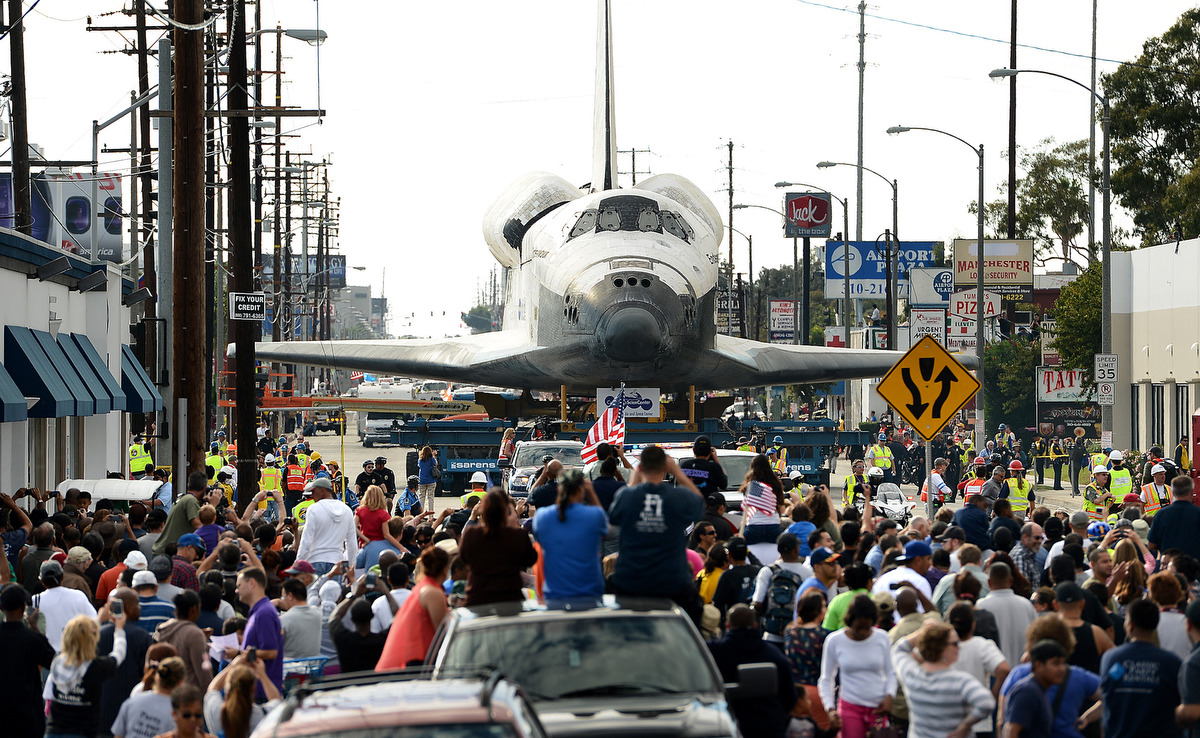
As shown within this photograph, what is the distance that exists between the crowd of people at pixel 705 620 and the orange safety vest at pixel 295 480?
40.2 ft

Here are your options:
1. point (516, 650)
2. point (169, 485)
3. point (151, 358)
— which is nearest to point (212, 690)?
point (516, 650)

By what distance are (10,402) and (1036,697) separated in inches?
591

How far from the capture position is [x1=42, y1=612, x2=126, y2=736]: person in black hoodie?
25.0ft

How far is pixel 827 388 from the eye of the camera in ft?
196

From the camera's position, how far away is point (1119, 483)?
18844 millimetres

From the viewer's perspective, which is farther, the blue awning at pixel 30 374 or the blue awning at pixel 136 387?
the blue awning at pixel 136 387

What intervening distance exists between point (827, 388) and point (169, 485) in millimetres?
42827

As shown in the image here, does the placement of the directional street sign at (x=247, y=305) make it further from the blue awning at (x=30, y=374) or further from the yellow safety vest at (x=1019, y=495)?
the yellow safety vest at (x=1019, y=495)

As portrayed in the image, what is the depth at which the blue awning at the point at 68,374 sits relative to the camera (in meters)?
22.2

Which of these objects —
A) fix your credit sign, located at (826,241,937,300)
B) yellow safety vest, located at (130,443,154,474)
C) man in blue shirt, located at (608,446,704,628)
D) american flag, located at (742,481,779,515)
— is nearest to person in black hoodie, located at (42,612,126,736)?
man in blue shirt, located at (608,446,704,628)

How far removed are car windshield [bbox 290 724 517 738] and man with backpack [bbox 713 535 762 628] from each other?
14.7 ft

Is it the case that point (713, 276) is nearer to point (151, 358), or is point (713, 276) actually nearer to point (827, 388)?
point (151, 358)

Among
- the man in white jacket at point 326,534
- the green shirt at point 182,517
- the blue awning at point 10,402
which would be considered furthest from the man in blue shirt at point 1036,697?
the blue awning at point 10,402

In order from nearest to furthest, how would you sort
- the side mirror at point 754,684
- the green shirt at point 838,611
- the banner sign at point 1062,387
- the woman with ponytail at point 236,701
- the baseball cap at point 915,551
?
the side mirror at point 754,684 < the woman with ponytail at point 236,701 < the green shirt at point 838,611 < the baseball cap at point 915,551 < the banner sign at point 1062,387
